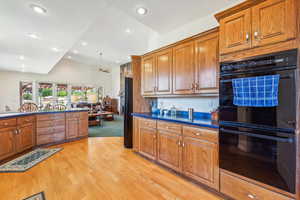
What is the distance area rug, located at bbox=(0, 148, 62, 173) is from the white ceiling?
9.96ft

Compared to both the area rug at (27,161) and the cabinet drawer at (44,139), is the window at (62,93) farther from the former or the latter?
the area rug at (27,161)

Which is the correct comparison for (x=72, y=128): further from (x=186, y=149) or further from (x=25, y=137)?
(x=186, y=149)

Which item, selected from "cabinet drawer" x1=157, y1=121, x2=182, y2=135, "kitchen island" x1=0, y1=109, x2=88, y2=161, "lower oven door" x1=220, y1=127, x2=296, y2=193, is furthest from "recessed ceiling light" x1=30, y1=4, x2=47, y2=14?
"lower oven door" x1=220, y1=127, x2=296, y2=193

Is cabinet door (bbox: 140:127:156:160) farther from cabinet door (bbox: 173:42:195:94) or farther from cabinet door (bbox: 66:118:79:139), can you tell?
cabinet door (bbox: 66:118:79:139)

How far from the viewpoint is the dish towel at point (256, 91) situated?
139 centimetres

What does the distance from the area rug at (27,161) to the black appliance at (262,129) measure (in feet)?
11.3

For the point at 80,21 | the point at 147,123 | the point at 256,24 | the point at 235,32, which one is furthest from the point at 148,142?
the point at 80,21

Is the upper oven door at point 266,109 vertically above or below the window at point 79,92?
below

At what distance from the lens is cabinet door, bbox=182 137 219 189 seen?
185 centimetres

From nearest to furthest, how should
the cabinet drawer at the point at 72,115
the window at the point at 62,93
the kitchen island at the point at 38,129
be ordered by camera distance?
1. the kitchen island at the point at 38,129
2. the cabinet drawer at the point at 72,115
3. the window at the point at 62,93

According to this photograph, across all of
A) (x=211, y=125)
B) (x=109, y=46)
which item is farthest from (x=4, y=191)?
(x=109, y=46)

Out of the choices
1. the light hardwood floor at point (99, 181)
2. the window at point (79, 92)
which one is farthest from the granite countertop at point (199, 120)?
the window at point (79, 92)

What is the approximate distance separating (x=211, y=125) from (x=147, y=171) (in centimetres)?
145

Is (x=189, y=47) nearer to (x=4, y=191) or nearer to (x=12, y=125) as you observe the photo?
(x=4, y=191)
